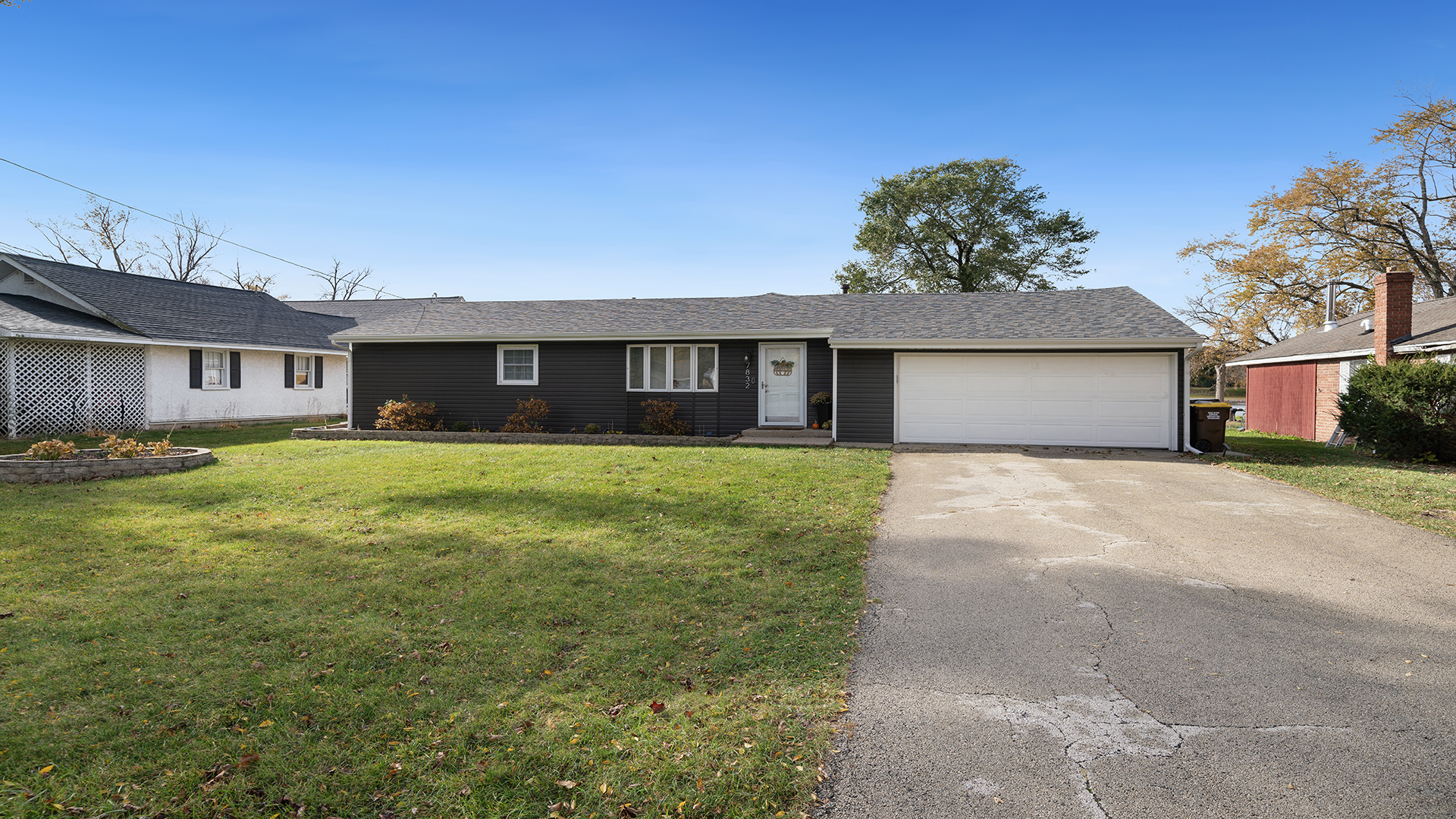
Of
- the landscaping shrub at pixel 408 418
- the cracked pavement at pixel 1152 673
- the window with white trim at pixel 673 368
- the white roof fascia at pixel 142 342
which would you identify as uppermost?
the white roof fascia at pixel 142 342

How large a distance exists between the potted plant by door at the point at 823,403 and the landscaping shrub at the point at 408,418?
9.11 meters

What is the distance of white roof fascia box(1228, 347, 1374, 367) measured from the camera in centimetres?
1650

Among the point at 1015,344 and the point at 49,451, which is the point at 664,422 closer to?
the point at 1015,344

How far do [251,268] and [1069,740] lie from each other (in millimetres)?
50073

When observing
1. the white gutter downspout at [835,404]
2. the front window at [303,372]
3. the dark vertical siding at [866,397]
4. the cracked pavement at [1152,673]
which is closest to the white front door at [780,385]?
the white gutter downspout at [835,404]

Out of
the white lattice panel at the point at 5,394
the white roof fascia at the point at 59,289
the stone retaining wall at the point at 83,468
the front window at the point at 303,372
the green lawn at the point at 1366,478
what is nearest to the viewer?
the green lawn at the point at 1366,478

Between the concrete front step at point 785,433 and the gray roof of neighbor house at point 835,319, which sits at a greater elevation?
the gray roof of neighbor house at point 835,319

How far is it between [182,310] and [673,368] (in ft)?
48.5

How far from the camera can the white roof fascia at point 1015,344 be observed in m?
A: 13.4

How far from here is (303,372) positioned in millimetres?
21891

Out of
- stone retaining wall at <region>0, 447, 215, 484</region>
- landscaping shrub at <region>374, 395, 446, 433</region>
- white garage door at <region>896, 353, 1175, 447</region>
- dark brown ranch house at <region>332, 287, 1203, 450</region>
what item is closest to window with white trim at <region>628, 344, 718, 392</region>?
dark brown ranch house at <region>332, 287, 1203, 450</region>

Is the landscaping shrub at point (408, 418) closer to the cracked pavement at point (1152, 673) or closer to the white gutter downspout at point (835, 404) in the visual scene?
the white gutter downspout at point (835, 404)

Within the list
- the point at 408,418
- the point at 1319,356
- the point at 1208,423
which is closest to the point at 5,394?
the point at 408,418

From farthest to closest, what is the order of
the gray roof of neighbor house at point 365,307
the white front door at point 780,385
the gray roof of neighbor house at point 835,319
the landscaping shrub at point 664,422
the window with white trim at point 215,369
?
the gray roof of neighbor house at point 365,307
the window with white trim at point 215,369
the white front door at point 780,385
the landscaping shrub at point 664,422
the gray roof of neighbor house at point 835,319
